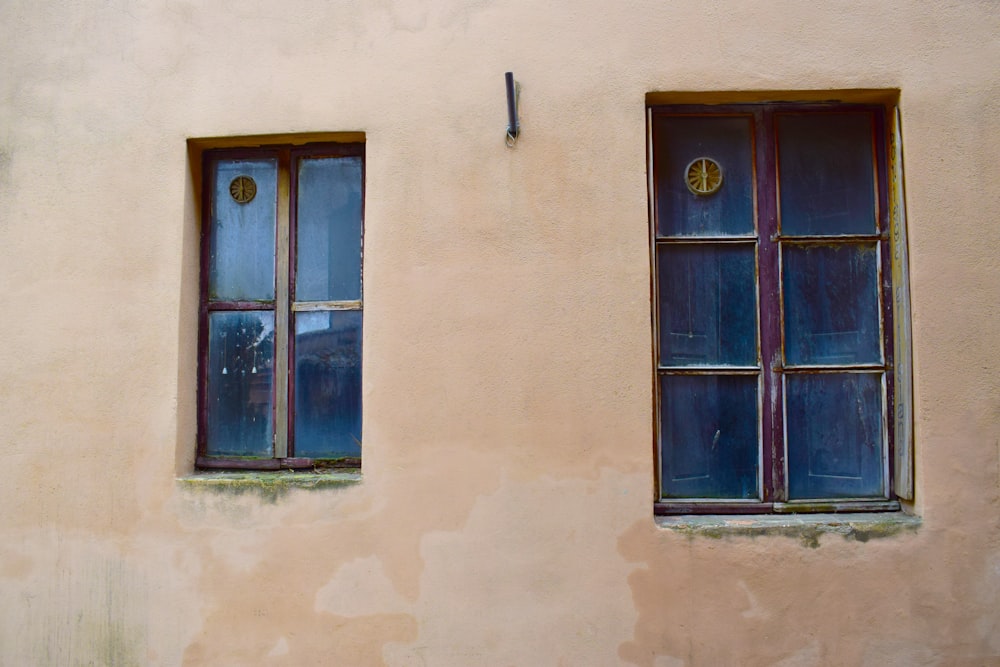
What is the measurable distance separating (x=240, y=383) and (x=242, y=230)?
74 centimetres

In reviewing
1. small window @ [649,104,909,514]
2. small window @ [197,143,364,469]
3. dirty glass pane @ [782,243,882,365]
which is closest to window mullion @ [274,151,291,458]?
small window @ [197,143,364,469]

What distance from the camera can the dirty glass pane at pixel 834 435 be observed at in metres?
3.18

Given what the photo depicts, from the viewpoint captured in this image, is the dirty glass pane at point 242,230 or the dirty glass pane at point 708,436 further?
the dirty glass pane at point 242,230

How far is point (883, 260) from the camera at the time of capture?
3205 mm

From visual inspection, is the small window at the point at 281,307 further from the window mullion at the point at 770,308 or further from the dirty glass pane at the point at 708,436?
the window mullion at the point at 770,308

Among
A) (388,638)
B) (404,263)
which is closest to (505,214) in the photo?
(404,263)

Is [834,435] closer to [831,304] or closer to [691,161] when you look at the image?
[831,304]

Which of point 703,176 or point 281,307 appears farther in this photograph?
point 281,307

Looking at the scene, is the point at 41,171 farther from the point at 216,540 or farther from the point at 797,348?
the point at 797,348

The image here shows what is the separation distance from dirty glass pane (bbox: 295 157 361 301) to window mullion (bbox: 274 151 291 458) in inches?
2.2

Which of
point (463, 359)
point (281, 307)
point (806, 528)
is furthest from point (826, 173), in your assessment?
point (281, 307)

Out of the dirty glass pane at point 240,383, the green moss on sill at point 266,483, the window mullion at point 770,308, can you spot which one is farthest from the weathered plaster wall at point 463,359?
the window mullion at point 770,308

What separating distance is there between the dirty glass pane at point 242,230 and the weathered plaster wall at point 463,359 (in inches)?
6.5

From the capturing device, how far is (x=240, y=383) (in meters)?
3.40
